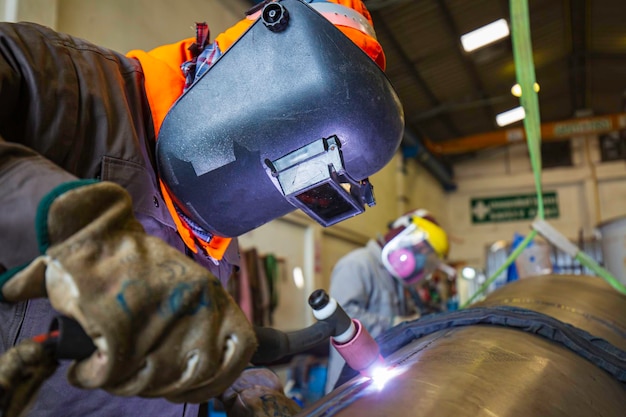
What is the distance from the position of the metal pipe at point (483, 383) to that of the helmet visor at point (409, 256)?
195 cm

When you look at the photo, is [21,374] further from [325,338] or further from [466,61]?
[466,61]

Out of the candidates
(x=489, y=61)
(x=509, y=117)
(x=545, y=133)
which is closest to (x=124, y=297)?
(x=489, y=61)

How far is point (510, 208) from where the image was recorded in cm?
1253

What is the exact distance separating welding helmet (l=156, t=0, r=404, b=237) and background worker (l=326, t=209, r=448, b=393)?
202 centimetres

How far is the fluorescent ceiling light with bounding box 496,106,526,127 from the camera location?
1059 centimetres

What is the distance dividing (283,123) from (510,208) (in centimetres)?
1251

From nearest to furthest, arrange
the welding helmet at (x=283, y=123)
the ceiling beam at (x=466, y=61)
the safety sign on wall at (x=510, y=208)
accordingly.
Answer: the welding helmet at (x=283, y=123) → the ceiling beam at (x=466, y=61) → the safety sign on wall at (x=510, y=208)

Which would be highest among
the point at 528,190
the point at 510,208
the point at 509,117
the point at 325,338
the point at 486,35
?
the point at 486,35

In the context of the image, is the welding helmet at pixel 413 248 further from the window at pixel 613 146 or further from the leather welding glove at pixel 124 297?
the window at pixel 613 146

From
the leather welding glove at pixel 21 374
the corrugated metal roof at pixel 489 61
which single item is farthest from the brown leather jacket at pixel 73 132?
the corrugated metal roof at pixel 489 61

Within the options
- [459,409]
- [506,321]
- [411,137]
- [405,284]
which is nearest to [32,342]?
[459,409]

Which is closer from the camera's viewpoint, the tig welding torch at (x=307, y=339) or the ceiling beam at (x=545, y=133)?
the tig welding torch at (x=307, y=339)

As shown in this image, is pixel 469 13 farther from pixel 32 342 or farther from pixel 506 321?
pixel 32 342

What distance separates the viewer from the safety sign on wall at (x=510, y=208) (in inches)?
482
